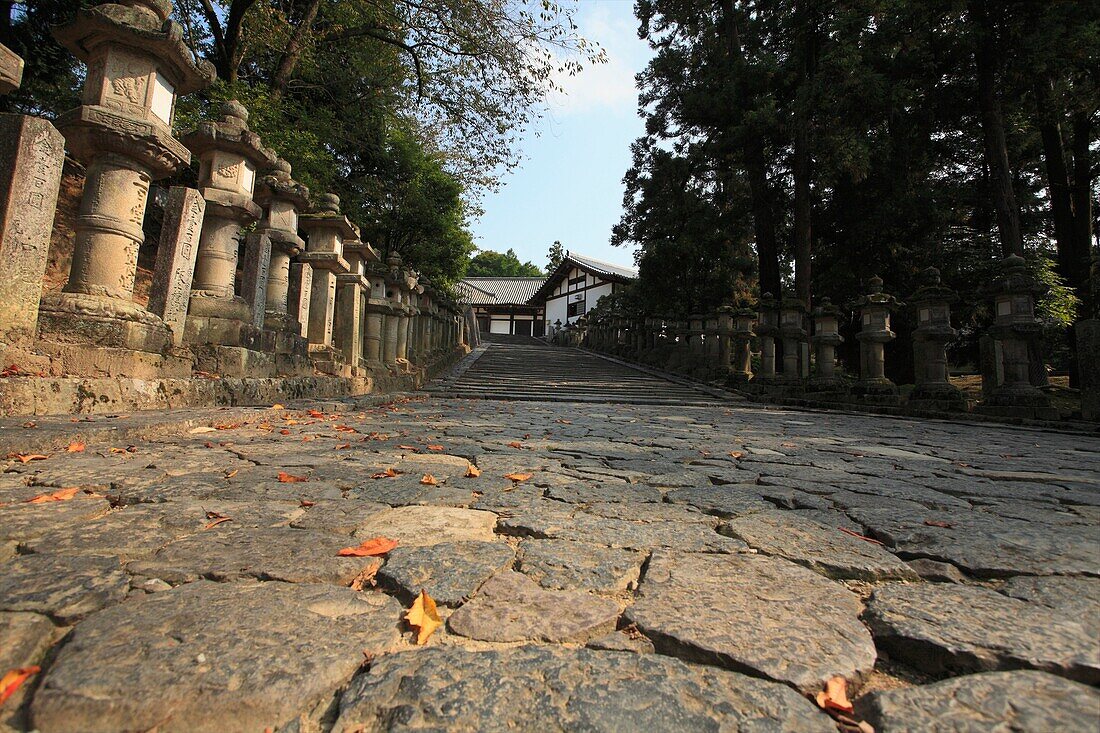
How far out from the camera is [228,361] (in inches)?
181

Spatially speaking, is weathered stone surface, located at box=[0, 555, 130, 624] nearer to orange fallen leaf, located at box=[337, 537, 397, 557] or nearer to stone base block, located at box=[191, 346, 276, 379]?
orange fallen leaf, located at box=[337, 537, 397, 557]

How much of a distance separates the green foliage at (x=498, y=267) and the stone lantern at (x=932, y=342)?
47.2 meters

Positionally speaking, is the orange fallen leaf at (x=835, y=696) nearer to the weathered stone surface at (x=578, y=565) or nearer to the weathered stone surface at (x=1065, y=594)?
the weathered stone surface at (x=578, y=565)

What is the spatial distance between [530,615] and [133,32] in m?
4.60

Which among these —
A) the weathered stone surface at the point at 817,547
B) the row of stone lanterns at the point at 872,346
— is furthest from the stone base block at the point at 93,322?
the row of stone lanterns at the point at 872,346

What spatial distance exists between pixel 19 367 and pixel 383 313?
5.76m

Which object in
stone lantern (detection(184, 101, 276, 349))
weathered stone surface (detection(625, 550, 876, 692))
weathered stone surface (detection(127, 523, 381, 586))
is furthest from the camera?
stone lantern (detection(184, 101, 276, 349))

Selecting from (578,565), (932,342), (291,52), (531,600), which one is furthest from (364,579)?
(291,52)

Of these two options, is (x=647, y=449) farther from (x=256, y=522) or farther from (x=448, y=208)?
(x=448, y=208)

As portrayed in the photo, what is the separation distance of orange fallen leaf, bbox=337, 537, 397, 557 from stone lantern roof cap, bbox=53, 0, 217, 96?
13.4 ft

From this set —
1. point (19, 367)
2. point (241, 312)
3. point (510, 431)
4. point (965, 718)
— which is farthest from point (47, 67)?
point (965, 718)

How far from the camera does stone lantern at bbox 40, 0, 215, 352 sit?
135 inches

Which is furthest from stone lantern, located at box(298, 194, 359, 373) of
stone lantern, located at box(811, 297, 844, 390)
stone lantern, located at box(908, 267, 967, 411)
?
stone lantern, located at box(908, 267, 967, 411)

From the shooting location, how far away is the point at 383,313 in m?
8.70
